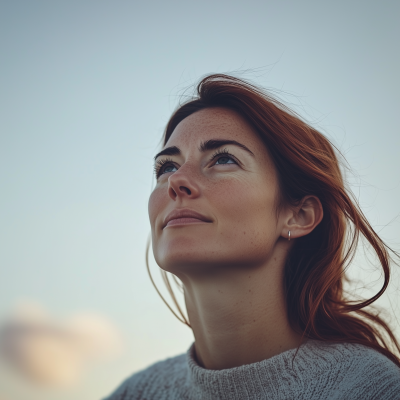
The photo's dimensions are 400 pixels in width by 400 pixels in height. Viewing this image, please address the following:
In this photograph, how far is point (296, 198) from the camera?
2.71m

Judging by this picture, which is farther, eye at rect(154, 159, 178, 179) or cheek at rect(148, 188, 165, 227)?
eye at rect(154, 159, 178, 179)

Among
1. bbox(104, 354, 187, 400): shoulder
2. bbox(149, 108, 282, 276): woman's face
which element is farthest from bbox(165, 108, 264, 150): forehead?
bbox(104, 354, 187, 400): shoulder

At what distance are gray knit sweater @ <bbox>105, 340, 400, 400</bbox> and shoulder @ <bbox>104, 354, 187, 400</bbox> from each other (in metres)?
0.49

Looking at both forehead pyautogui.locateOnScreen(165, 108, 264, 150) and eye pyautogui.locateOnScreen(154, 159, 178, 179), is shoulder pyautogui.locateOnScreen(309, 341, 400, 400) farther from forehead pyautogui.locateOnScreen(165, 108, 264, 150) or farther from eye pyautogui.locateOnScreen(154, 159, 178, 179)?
eye pyautogui.locateOnScreen(154, 159, 178, 179)

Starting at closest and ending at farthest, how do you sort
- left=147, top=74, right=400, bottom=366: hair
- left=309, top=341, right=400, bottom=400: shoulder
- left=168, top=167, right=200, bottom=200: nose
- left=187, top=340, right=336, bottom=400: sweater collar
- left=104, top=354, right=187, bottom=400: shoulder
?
left=309, top=341, right=400, bottom=400: shoulder → left=187, top=340, right=336, bottom=400: sweater collar → left=168, top=167, right=200, bottom=200: nose → left=147, top=74, right=400, bottom=366: hair → left=104, top=354, right=187, bottom=400: shoulder

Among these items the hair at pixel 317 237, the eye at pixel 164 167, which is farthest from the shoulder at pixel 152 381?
the eye at pixel 164 167

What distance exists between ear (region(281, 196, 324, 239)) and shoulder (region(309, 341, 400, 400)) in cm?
71

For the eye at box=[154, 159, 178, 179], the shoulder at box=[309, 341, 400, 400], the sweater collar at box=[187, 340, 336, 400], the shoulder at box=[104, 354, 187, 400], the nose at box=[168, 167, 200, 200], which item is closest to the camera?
the shoulder at box=[309, 341, 400, 400]

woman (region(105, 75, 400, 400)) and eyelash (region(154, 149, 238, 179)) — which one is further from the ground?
eyelash (region(154, 149, 238, 179))

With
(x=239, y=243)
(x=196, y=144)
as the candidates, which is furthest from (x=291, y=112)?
(x=239, y=243)

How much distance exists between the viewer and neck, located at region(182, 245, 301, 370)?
2.37m

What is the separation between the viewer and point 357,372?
2166mm

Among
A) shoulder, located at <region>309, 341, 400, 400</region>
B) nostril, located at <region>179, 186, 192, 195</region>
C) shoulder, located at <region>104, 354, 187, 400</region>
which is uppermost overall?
nostril, located at <region>179, 186, 192, 195</region>

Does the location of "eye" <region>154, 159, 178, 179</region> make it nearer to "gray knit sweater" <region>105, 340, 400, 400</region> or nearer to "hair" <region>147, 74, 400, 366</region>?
"hair" <region>147, 74, 400, 366</region>
